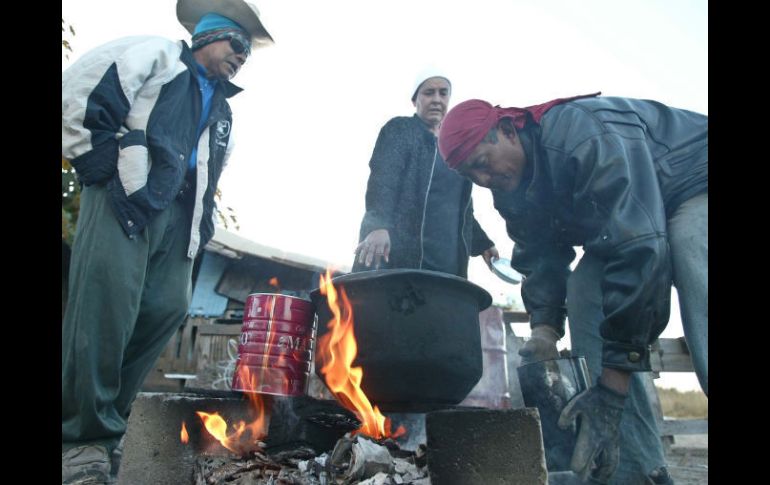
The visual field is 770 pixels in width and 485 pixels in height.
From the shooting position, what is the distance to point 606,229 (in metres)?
2.10

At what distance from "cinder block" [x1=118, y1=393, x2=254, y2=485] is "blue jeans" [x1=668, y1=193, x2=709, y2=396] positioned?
2103 mm

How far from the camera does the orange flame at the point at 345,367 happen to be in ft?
7.82

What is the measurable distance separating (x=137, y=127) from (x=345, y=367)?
1.69 meters

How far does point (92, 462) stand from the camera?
7.72 feet

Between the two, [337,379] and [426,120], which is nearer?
[337,379]

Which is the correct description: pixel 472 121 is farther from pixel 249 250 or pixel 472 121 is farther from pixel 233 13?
pixel 249 250

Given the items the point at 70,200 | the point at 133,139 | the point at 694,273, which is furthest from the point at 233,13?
the point at 70,200

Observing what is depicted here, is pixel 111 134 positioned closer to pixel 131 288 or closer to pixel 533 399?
pixel 131 288

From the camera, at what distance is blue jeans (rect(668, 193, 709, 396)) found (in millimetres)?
2035

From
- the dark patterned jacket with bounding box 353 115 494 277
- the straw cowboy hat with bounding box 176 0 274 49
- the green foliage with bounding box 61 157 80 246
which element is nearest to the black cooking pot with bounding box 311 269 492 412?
the dark patterned jacket with bounding box 353 115 494 277

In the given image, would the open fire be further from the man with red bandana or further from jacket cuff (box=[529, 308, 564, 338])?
jacket cuff (box=[529, 308, 564, 338])

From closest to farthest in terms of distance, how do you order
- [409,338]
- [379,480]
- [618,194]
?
[379,480], [618,194], [409,338]
